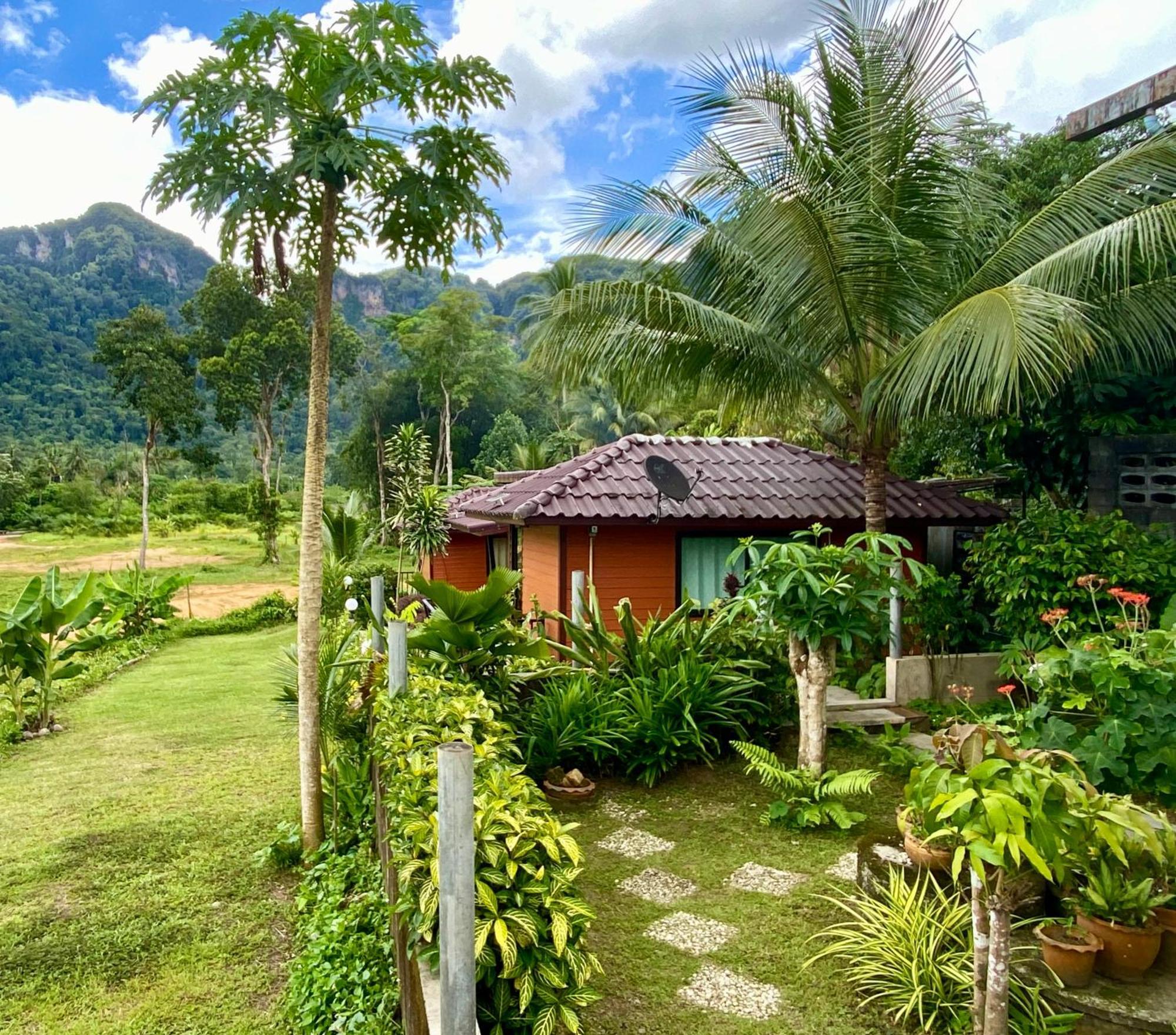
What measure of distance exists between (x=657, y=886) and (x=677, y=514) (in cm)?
562

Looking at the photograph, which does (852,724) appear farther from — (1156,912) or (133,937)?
(133,937)

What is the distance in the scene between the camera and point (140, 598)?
50.8 feet

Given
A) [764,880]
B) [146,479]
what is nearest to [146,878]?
[764,880]

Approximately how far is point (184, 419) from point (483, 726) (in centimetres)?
2320

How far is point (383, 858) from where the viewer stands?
3.71 meters

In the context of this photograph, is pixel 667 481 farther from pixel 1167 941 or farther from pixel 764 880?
pixel 1167 941

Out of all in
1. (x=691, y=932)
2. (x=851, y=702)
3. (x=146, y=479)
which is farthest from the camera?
(x=146, y=479)

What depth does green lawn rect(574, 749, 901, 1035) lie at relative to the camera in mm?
2883

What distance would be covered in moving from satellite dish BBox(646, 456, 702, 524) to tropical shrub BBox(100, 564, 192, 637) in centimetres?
1105

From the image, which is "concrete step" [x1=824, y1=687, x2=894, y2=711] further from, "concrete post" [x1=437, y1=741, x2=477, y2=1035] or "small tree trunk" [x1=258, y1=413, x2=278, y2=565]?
"small tree trunk" [x1=258, y1=413, x2=278, y2=565]

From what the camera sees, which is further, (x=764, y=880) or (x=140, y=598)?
(x=140, y=598)

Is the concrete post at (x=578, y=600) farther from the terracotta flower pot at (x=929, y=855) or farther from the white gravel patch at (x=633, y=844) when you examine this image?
the terracotta flower pot at (x=929, y=855)

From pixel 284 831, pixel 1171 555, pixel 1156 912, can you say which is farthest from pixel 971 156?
pixel 284 831

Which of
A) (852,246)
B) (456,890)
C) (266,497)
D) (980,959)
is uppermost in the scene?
(852,246)
